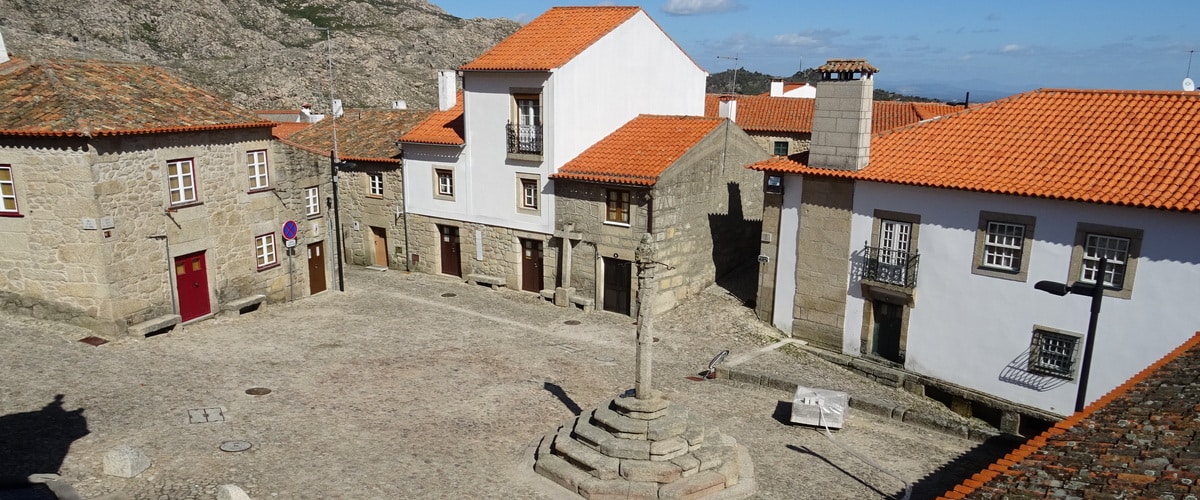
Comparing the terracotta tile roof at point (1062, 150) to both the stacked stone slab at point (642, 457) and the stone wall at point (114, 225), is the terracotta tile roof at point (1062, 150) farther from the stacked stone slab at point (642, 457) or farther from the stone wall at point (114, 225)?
the stone wall at point (114, 225)

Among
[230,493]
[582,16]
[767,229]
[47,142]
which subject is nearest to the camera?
[230,493]

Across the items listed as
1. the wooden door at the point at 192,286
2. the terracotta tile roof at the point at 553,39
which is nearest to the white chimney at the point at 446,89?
the terracotta tile roof at the point at 553,39

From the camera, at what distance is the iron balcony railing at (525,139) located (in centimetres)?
2220

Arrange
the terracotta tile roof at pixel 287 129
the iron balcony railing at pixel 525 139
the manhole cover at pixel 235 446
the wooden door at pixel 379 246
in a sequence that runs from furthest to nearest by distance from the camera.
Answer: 1. the terracotta tile roof at pixel 287 129
2. the wooden door at pixel 379 246
3. the iron balcony railing at pixel 525 139
4. the manhole cover at pixel 235 446

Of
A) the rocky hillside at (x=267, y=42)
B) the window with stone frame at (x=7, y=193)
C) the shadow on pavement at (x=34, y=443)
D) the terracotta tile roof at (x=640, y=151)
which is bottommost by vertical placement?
the shadow on pavement at (x=34, y=443)

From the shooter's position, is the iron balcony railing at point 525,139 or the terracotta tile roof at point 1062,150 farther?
the iron balcony railing at point 525,139

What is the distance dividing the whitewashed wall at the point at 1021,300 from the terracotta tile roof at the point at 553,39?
30.3 feet

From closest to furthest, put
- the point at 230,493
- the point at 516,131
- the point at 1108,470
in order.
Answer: the point at 1108,470 < the point at 230,493 < the point at 516,131

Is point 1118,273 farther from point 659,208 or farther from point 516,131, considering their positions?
point 516,131

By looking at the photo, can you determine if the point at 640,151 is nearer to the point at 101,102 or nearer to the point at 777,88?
the point at 101,102

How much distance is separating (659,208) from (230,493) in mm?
13373

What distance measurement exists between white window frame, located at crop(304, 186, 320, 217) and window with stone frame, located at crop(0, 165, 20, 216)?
6.62 metres

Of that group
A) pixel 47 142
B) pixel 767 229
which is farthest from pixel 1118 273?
pixel 47 142

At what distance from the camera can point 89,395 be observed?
13656 mm
